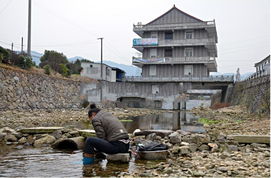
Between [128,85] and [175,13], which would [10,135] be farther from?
[175,13]

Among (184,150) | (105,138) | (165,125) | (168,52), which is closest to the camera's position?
(105,138)

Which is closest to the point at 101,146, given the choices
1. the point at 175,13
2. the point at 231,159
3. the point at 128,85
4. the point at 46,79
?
the point at 231,159

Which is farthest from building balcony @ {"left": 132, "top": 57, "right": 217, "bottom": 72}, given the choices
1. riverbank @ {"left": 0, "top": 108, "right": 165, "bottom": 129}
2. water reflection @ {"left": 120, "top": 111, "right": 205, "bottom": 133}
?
riverbank @ {"left": 0, "top": 108, "right": 165, "bottom": 129}

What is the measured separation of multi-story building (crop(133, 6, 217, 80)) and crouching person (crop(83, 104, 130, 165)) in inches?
1494

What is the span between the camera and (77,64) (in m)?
48.6

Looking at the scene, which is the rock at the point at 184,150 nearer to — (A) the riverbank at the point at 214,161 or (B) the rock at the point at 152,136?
(A) the riverbank at the point at 214,161

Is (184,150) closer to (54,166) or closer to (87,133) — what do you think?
(54,166)

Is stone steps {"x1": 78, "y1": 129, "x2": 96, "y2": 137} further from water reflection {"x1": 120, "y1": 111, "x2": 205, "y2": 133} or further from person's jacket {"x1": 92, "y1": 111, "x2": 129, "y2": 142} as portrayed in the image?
water reflection {"x1": 120, "y1": 111, "x2": 205, "y2": 133}

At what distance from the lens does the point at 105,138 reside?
6930 millimetres

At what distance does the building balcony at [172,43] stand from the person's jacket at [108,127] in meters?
38.9

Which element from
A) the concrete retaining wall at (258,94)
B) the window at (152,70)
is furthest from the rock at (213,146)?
the window at (152,70)

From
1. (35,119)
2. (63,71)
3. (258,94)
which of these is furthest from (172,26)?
(35,119)

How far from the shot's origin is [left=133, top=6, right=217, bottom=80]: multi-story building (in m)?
44.0

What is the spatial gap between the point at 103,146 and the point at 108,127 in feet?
1.52
